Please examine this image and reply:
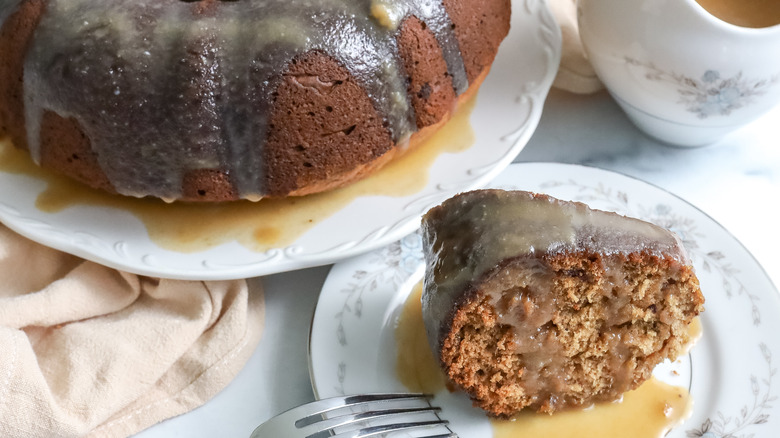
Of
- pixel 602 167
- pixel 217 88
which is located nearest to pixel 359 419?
pixel 217 88

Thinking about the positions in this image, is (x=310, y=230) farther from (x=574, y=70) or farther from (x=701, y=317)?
(x=574, y=70)

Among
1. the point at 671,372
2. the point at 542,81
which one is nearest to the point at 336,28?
the point at 542,81

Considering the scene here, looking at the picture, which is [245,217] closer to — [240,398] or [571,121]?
[240,398]

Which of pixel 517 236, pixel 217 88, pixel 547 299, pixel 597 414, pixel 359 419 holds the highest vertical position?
pixel 217 88

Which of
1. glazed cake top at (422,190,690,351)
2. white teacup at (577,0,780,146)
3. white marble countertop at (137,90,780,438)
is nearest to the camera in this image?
glazed cake top at (422,190,690,351)

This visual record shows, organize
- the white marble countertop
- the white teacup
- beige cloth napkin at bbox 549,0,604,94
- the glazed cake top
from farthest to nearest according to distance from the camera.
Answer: beige cloth napkin at bbox 549,0,604,94
the white teacup
the white marble countertop
the glazed cake top

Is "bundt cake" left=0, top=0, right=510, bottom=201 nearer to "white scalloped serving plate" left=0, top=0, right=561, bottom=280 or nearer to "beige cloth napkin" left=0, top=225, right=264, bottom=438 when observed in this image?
"white scalloped serving plate" left=0, top=0, right=561, bottom=280

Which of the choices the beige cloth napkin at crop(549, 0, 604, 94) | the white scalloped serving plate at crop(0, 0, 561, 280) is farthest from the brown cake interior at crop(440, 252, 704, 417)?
the beige cloth napkin at crop(549, 0, 604, 94)
